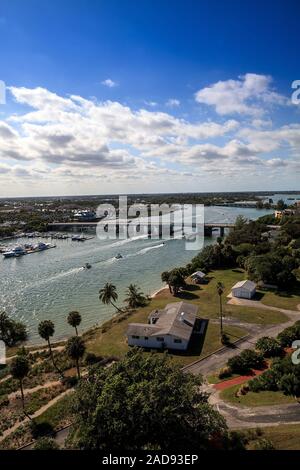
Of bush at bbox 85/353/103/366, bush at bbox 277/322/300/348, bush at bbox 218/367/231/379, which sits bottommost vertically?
bush at bbox 85/353/103/366

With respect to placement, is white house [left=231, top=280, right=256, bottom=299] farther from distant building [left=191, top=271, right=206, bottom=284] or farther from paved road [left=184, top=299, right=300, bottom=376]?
distant building [left=191, top=271, right=206, bottom=284]

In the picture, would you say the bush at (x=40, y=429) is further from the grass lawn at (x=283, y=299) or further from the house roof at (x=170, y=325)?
the grass lawn at (x=283, y=299)

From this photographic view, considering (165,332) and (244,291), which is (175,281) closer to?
(244,291)

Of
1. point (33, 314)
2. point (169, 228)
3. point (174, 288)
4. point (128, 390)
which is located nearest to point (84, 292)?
point (33, 314)

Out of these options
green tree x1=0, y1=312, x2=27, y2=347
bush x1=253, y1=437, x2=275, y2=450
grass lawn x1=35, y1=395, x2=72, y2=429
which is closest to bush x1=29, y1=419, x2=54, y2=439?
grass lawn x1=35, y1=395, x2=72, y2=429

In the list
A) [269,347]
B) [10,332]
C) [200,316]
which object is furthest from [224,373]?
[10,332]
